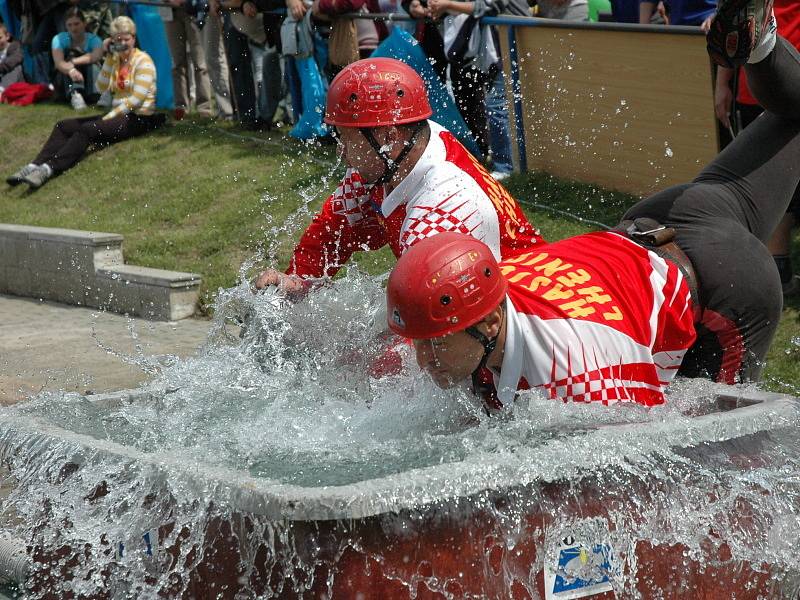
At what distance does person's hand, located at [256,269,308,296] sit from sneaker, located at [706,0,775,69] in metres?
1.92

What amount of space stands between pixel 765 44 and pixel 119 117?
9.40 metres

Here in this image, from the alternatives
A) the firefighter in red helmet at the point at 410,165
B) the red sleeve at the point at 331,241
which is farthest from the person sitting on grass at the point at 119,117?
the firefighter in red helmet at the point at 410,165

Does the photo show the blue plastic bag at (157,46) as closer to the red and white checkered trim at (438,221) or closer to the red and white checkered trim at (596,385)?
the red and white checkered trim at (438,221)

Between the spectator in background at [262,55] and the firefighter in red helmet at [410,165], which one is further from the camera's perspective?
the spectator in background at [262,55]

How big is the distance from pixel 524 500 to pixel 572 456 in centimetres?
17

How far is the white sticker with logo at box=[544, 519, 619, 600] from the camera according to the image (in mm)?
2998

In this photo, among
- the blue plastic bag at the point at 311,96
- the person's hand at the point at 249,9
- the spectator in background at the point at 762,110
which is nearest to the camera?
the spectator in background at the point at 762,110

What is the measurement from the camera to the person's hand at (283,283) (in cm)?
484

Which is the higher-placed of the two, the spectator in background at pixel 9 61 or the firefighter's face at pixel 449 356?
the firefighter's face at pixel 449 356

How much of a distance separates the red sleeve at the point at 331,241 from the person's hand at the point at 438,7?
13.3 ft

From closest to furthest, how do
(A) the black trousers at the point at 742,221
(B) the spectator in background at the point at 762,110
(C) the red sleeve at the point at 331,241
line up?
(A) the black trousers at the point at 742,221 → (C) the red sleeve at the point at 331,241 → (B) the spectator in background at the point at 762,110

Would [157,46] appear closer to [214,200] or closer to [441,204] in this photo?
[214,200]

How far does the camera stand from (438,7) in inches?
344

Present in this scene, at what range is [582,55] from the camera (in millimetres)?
8195
